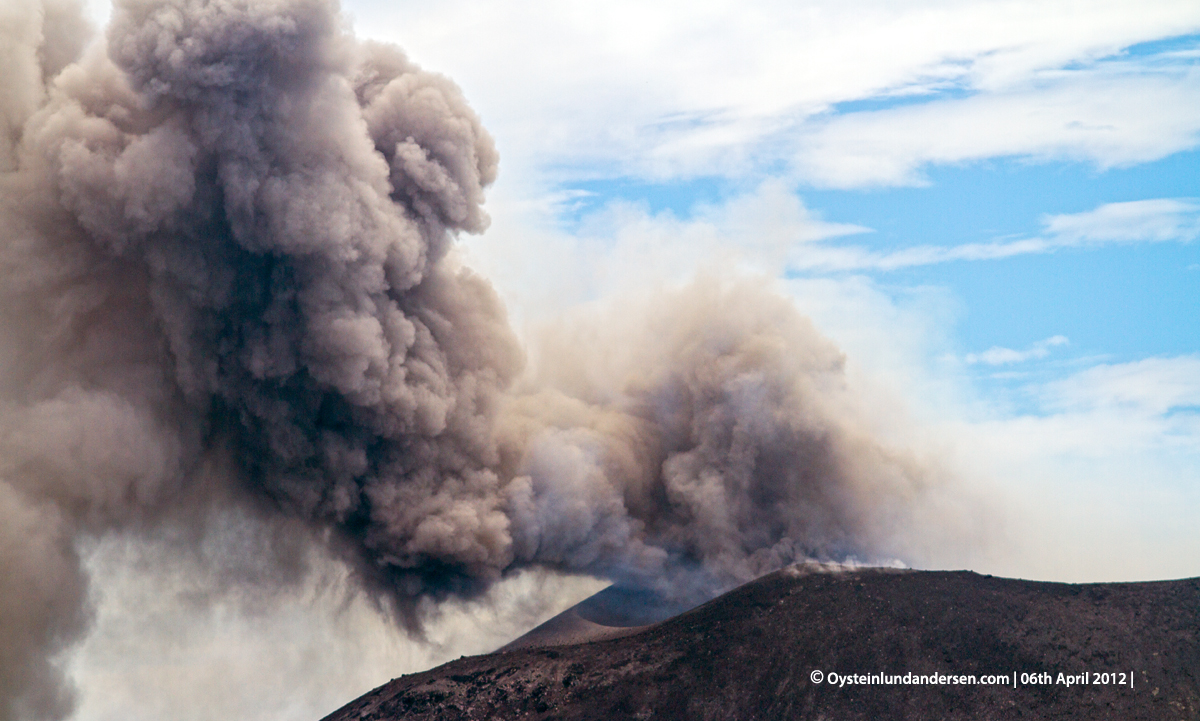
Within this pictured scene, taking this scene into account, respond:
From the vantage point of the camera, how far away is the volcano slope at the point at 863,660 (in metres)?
40.9

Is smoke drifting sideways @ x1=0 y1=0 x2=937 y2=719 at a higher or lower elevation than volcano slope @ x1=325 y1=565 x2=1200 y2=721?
higher

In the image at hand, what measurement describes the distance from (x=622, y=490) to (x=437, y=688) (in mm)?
15224

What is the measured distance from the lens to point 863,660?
4325 centimetres

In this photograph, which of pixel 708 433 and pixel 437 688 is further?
pixel 708 433

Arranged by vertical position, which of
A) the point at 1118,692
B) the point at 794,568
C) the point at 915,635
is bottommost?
the point at 1118,692

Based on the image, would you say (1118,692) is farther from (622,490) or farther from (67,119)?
(67,119)

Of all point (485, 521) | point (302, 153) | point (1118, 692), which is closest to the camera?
point (1118, 692)

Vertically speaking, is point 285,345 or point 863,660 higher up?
point 285,345

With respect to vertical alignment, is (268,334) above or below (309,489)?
above

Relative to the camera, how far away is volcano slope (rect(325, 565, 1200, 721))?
1609 inches

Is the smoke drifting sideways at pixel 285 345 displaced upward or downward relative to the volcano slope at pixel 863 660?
upward

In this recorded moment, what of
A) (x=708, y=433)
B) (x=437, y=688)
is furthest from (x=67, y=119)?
(x=708, y=433)

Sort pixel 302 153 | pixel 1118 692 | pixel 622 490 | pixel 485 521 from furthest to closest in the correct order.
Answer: pixel 622 490
pixel 485 521
pixel 302 153
pixel 1118 692

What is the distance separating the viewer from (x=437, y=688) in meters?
46.2
